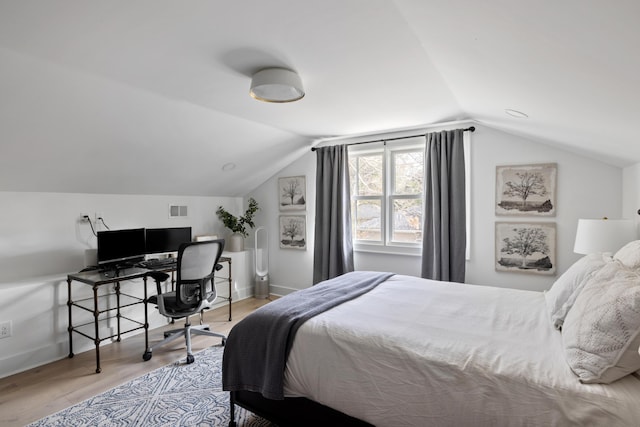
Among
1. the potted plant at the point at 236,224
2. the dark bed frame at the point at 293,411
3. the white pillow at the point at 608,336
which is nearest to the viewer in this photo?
the white pillow at the point at 608,336

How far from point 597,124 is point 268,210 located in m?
3.94

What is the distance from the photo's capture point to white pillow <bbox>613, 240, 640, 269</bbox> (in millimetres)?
1795

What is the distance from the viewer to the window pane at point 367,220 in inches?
171

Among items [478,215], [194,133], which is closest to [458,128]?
[478,215]

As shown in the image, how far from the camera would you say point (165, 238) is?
392 centimetres

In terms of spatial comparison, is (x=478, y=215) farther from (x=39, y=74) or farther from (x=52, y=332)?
(x=52, y=332)

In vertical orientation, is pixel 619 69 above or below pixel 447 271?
above

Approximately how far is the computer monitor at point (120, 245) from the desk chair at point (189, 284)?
0.54 m

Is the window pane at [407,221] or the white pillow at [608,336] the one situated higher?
the window pane at [407,221]

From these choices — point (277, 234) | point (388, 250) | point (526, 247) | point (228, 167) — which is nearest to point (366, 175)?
point (388, 250)

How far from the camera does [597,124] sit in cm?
209

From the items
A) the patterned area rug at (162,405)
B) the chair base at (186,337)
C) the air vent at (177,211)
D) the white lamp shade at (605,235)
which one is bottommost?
the patterned area rug at (162,405)

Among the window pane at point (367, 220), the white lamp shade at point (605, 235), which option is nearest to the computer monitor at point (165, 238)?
the window pane at point (367, 220)

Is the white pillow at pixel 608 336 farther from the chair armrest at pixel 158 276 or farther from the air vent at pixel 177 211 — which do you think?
the air vent at pixel 177 211
